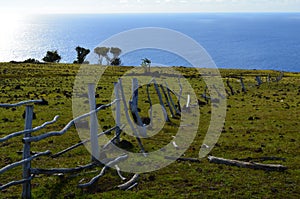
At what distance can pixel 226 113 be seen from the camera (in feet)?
81.7

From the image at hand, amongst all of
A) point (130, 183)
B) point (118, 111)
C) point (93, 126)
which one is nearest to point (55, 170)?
point (130, 183)

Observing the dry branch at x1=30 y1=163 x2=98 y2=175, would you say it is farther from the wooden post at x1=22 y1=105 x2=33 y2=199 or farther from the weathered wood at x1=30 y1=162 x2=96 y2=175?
the wooden post at x1=22 y1=105 x2=33 y2=199

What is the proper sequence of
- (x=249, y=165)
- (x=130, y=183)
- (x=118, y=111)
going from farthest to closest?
(x=118, y=111) → (x=249, y=165) → (x=130, y=183)

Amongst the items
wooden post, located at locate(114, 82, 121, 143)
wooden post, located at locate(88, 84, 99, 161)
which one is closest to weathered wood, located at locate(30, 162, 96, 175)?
wooden post, located at locate(88, 84, 99, 161)

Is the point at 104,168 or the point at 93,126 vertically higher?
the point at 93,126

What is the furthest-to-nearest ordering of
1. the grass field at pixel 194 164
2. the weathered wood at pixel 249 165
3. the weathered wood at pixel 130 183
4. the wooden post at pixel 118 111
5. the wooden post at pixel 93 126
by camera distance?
the wooden post at pixel 118 111 → the weathered wood at pixel 249 165 → the wooden post at pixel 93 126 → the weathered wood at pixel 130 183 → the grass field at pixel 194 164

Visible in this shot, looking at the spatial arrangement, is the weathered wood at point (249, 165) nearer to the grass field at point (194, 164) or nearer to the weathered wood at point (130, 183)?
the grass field at point (194, 164)

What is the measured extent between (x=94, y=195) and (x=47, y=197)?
128 cm

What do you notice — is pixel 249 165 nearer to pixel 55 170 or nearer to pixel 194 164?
pixel 194 164

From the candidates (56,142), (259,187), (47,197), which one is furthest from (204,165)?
(56,142)

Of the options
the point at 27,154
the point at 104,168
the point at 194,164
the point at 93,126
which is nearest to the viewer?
the point at 27,154

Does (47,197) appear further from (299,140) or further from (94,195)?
(299,140)

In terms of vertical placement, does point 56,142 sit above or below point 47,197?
above

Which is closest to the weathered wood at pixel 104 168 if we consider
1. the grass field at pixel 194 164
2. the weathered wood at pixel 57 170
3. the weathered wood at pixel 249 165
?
the grass field at pixel 194 164
